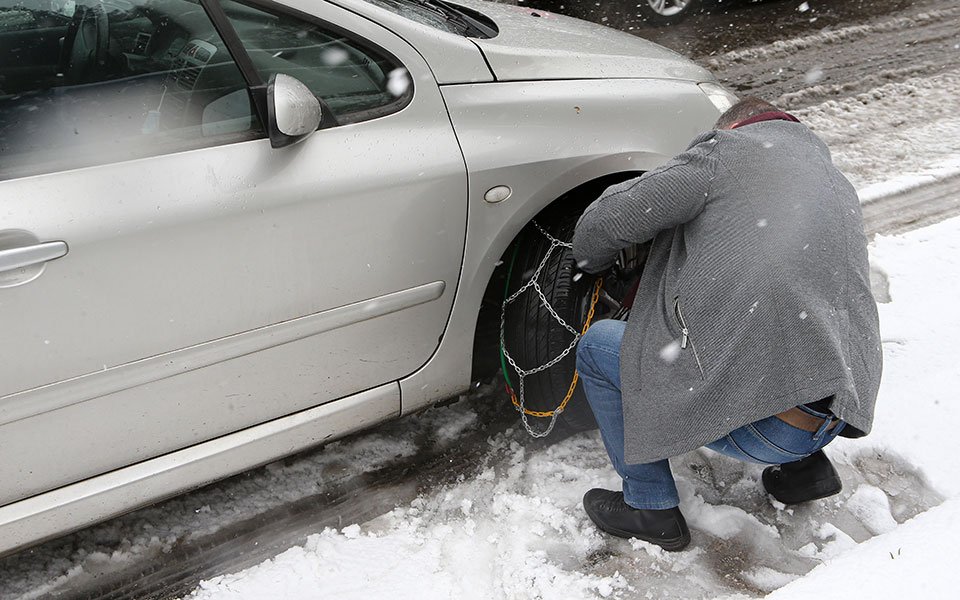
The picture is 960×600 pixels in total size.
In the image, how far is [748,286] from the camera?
1.79m

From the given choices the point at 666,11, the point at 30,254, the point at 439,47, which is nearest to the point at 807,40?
the point at 666,11

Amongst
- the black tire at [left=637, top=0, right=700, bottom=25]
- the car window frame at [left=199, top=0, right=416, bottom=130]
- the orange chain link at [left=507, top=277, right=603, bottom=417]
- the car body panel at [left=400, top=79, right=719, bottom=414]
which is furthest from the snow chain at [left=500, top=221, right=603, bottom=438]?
the black tire at [left=637, top=0, right=700, bottom=25]

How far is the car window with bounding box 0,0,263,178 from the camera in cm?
180

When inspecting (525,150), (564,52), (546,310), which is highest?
(564,52)

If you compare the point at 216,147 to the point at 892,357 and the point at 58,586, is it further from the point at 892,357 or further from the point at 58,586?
the point at 892,357

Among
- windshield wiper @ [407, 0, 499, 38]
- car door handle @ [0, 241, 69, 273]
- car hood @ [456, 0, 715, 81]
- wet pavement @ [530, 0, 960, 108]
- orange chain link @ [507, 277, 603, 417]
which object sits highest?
windshield wiper @ [407, 0, 499, 38]

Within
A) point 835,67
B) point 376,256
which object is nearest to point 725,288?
point 376,256

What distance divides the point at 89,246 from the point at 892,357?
8.74ft

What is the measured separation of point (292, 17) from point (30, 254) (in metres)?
0.84

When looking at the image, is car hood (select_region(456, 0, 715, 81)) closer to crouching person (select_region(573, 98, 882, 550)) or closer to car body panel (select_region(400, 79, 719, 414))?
car body panel (select_region(400, 79, 719, 414))

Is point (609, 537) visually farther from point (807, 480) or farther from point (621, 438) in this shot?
point (807, 480)

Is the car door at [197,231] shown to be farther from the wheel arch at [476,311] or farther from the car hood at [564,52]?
the car hood at [564,52]

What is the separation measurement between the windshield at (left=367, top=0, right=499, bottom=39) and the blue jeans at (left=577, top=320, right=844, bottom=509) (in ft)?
3.35

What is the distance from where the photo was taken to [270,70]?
202 centimetres
